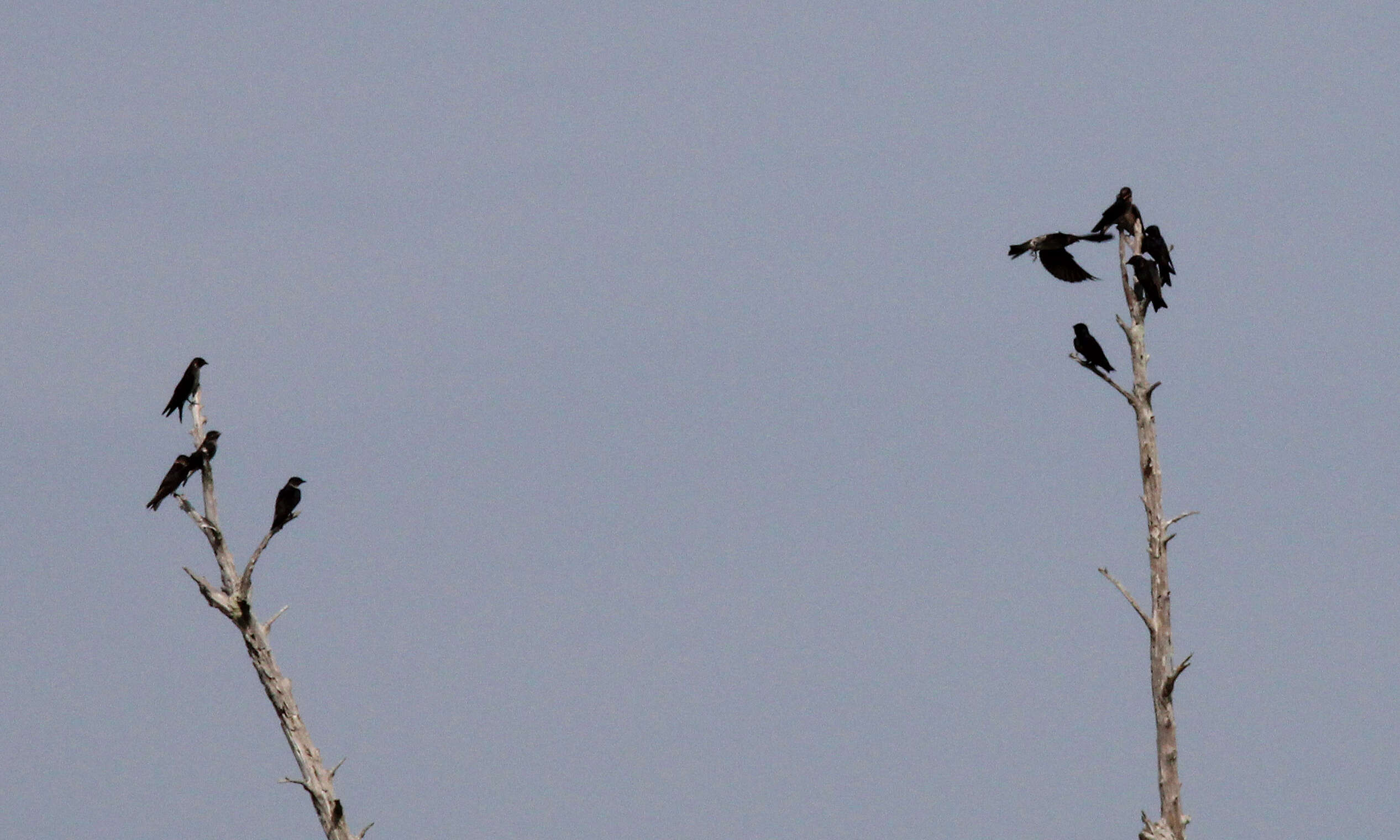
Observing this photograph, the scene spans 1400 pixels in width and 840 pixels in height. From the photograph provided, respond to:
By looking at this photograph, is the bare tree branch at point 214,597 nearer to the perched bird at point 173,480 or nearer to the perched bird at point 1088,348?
the perched bird at point 173,480

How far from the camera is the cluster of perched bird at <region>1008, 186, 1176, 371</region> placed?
1560 centimetres

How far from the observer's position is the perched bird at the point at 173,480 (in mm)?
17391

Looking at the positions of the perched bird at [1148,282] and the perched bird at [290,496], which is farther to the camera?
the perched bird at [290,496]

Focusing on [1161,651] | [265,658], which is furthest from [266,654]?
[1161,651]

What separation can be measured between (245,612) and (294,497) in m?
3.03

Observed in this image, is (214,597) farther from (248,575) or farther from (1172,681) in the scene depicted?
(1172,681)

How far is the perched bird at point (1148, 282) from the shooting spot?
15.6 meters

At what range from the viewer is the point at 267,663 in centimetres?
1698

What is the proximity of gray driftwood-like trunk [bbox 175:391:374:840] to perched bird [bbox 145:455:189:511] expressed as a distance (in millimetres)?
412

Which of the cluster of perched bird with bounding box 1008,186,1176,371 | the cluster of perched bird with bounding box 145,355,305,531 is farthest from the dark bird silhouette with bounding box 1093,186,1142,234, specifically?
the cluster of perched bird with bounding box 145,355,305,531

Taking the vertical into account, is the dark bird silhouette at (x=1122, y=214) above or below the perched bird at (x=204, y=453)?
above

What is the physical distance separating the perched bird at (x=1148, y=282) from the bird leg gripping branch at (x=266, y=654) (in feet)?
26.3

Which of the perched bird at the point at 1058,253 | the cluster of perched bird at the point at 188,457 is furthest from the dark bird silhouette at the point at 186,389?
the perched bird at the point at 1058,253

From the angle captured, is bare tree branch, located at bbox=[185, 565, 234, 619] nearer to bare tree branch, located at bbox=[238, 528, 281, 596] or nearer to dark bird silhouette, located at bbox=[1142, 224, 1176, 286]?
bare tree branch, located at bbox=[238, 528, 281, 596]
